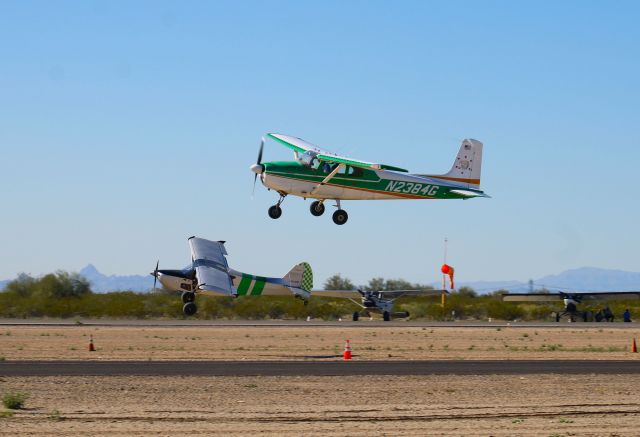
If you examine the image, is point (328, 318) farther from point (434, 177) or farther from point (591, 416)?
point (591, 416)

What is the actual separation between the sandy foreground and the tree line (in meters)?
33.4

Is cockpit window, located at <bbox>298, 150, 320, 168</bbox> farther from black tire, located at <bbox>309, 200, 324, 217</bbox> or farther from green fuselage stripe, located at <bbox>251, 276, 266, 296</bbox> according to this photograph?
green fuselage stripe, located at <bbox>251, 276, 266, 296</bbox>

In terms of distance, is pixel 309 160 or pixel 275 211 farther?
pixel 309 160

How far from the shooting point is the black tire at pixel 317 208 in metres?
35.8

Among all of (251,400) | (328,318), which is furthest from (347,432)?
(328,318)

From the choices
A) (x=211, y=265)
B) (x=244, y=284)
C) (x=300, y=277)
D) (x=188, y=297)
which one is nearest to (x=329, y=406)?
(x=188, y=297)

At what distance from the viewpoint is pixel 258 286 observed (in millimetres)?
52562

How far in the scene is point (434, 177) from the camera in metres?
37.5

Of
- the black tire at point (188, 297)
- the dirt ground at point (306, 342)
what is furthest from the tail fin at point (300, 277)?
the black tire at point (188, 297)

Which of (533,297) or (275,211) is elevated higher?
(275,211)

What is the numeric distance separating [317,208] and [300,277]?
71.7ft

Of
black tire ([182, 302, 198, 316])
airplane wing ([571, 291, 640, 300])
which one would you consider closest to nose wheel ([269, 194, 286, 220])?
black tire ([182, 302, 198, 316])

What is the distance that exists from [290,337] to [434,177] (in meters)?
14.0

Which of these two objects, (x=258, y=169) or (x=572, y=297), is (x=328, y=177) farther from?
(x=572, y=297)
